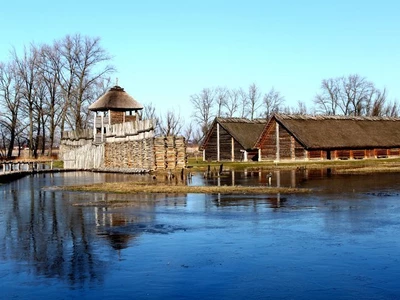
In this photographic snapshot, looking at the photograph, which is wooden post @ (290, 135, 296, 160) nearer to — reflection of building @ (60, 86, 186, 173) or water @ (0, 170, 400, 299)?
reflection of building @ (60, 86, 186, 173)

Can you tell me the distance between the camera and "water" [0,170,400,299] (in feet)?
37.0

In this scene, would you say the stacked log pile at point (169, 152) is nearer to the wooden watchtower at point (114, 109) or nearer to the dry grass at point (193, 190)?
the wooden watchtower at point (114, 109)

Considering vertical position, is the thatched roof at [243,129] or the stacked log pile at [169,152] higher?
the thatched roof at [243,129]

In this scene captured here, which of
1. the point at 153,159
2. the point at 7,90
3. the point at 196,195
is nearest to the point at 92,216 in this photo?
the point at 196,195

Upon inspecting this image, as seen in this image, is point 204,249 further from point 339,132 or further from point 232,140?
point 232,140

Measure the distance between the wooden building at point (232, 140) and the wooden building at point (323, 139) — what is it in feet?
10.2

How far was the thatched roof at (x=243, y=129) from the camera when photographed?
69.2 meters

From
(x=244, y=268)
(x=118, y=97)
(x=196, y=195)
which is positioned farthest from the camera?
(x=118, y=97)

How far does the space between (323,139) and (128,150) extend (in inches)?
793

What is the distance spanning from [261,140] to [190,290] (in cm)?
5510

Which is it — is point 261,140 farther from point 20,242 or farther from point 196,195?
point 20,242

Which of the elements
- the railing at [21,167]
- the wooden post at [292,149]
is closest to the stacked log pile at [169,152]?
the railing at [21,167]

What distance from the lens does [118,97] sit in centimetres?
6506

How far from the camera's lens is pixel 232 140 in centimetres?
6956
